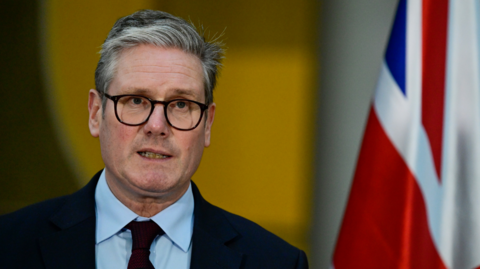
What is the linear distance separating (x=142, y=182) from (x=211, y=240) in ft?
1.09

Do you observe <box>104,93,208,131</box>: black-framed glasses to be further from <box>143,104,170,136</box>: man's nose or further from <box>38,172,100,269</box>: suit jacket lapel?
<box>38,172,100,269</box>: suit jacket lapel

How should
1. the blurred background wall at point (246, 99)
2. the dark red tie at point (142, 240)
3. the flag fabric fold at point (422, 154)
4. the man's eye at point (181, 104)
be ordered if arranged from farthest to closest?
the blurred background wall at point (246, 99) → the flag fabric fold at point (422, 154) → the man's eye at point (181, 104) → the dark red tie at point (142, 240)

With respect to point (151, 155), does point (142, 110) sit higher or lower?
higher

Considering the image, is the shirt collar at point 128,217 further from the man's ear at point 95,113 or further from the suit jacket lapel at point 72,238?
the man's ear at point 95,113

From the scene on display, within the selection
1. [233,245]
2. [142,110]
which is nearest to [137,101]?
[142,110]

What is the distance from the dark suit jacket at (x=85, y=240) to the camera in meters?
1.56

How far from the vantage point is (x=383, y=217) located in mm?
1811

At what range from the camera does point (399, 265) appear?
69.7 inches

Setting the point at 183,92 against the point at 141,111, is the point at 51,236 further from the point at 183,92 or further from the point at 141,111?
the point at 183,92

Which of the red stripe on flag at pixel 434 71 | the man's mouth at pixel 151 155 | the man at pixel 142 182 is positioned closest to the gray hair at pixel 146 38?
the man at pixel 142 182

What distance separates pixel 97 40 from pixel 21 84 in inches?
22.8

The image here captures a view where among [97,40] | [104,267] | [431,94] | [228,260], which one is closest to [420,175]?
[431,94]

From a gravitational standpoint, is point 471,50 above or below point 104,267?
above

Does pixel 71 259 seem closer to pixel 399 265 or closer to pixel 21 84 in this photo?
pixel 399 265
